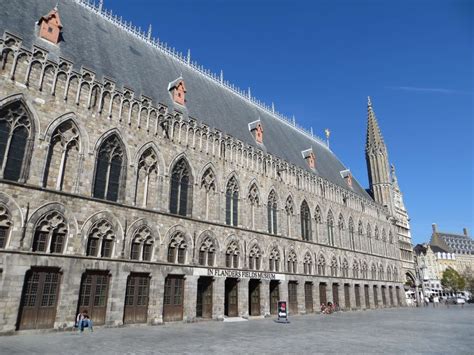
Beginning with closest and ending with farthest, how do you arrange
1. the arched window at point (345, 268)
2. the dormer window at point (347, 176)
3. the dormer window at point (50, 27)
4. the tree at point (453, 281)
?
the dormer window at point (50, 27) → the arched window at point (345, 268) → the dormer window at point (347, 176) → the tree at point (453, 281)

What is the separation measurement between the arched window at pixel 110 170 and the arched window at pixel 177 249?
4827 millimetres

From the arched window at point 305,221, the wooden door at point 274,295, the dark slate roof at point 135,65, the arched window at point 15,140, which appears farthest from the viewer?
the arched window at point 305,221

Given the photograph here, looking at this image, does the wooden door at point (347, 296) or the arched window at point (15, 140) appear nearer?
the arched window at point (15, 140)

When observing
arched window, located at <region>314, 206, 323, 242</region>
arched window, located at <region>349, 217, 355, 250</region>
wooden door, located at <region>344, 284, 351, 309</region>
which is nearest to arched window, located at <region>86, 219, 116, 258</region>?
arched window, located at <region>314, 206, 323, 242</region>

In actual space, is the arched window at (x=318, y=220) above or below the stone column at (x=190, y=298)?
above

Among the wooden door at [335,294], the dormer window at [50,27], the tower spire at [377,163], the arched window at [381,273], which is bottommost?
the wooden door at [335,294]

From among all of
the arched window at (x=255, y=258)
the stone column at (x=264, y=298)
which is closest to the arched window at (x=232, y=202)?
the arched window at (x=255, y=258)

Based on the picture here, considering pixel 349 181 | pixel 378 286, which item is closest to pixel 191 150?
pixel 349 181

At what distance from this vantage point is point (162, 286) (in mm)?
22156

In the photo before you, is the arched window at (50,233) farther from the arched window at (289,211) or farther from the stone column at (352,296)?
the stone column at (352,296)

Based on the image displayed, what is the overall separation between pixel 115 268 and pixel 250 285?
13.4m

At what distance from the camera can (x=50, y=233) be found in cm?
1789

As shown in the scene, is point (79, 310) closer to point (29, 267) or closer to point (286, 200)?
point (29, 267)

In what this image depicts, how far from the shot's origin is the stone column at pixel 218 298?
2500cm
